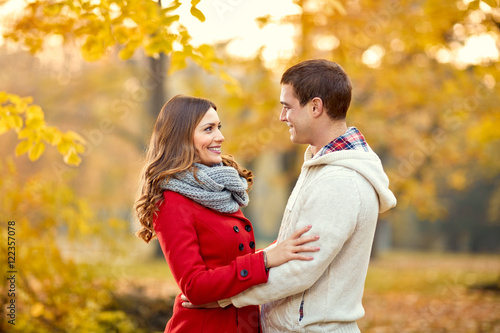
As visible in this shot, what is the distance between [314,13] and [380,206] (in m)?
5.19

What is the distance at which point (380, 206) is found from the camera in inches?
89.0

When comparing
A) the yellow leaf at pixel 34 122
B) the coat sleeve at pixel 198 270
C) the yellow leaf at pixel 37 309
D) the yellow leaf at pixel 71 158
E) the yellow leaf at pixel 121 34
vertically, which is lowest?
the yellow leaf at pixel 37 309

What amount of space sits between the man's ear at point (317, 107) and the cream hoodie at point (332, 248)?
0.71 feet

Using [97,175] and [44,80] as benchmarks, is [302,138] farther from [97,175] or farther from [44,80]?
[97,175]

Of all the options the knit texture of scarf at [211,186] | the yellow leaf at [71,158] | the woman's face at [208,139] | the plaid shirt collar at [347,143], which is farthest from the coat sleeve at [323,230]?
the yellow leaf at [71,158]

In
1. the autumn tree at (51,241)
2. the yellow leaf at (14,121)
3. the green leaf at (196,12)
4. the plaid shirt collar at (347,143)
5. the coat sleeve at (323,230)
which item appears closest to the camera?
the coat sleeve at (323,230)

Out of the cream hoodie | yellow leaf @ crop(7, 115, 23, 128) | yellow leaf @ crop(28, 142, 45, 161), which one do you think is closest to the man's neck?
the cream hoodie

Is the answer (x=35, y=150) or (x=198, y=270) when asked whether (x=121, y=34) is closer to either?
(x=35, y=150)

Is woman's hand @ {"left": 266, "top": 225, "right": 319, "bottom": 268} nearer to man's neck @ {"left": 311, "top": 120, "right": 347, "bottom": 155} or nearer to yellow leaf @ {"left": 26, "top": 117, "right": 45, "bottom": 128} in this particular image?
man's neck @ {"left": 311, "top": 120, "right": 347, "bottom": 155}

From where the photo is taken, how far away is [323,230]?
6.75ft

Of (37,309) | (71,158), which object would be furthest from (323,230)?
(37,309)

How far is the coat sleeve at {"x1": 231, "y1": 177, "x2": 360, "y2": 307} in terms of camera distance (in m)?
2.05

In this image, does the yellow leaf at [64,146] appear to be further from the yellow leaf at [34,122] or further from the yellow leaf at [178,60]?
the yellow leaf at [178,60]

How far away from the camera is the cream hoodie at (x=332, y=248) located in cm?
206
